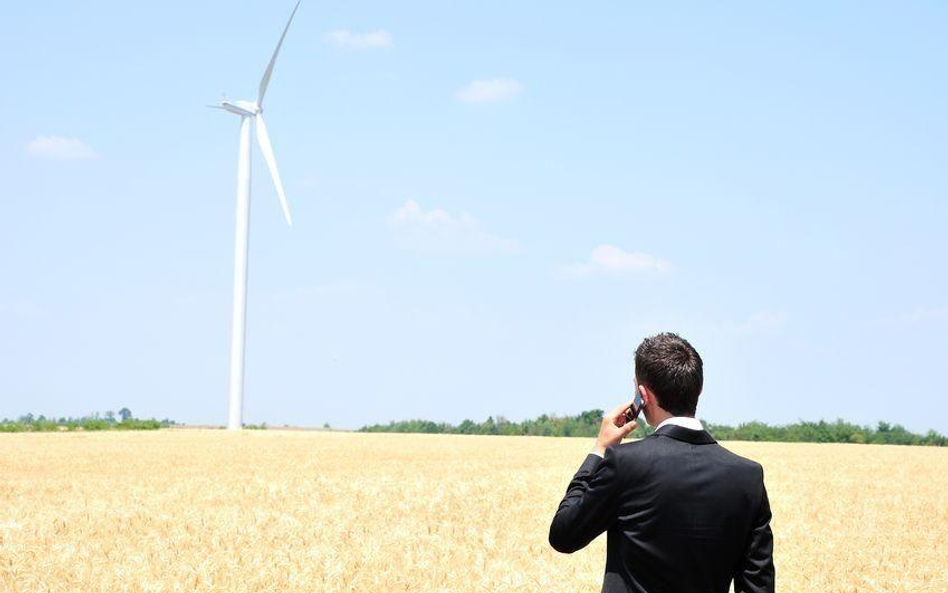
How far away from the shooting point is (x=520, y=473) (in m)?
25.3

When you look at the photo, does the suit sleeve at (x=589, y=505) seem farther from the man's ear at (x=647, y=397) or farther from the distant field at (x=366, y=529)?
the distant field at (x=366, y=529)

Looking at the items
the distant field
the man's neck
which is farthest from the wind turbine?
the man's neck

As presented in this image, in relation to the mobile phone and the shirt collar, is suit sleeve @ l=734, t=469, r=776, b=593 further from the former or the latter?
the mobile phone

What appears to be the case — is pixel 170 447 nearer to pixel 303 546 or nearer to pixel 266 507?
pixel 266 507

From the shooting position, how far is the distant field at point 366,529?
1069 cm

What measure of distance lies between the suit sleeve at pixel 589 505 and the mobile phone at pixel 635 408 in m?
0.16

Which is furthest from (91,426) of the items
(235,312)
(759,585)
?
(759,585)

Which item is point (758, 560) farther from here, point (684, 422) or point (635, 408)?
point (635, 408)

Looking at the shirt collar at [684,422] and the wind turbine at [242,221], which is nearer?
the shirt collar at [684,422]

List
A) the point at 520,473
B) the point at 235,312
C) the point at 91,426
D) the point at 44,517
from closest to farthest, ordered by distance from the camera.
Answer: the point at 44,517, the point at 520,473, the point at 235,312, the point at 91,426

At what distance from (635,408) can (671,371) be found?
221mm

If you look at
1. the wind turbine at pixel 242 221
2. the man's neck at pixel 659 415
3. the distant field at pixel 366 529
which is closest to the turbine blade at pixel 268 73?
the wind turbine at pixel 242 221

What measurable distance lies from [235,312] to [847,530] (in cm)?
4659

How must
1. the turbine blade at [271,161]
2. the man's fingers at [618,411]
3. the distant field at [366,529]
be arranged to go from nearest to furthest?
the man's fingers at [618,411], the distant field at [366,529], the turbine blade at [271,161]
